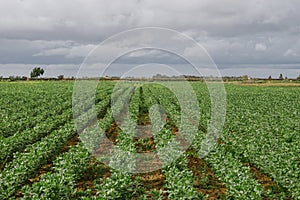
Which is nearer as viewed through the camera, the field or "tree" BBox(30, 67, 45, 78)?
the field

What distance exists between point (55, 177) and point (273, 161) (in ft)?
15.8

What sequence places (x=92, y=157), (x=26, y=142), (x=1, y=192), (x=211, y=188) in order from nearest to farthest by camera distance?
(x=1, y=192) < (x=211, y=188) < (x=92, y=157) < (x=26, y=142)

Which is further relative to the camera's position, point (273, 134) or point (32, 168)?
point (273, 134)

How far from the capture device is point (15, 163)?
911cm

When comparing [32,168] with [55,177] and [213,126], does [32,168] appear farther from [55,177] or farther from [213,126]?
[213,126]

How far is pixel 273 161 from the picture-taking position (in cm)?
905

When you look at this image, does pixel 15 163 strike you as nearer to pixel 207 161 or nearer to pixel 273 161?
pixel 207 161

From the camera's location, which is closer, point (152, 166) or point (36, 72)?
point (152, 166)

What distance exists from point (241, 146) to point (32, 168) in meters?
5.56

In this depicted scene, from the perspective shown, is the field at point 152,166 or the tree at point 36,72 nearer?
the field at point 152,166

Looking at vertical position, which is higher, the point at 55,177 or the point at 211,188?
the point at 55,177

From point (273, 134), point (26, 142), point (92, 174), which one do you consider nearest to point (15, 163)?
point (92, 174)

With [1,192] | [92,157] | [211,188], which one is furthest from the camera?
[92,157]

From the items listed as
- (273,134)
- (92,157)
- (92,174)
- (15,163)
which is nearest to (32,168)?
(15,163)
